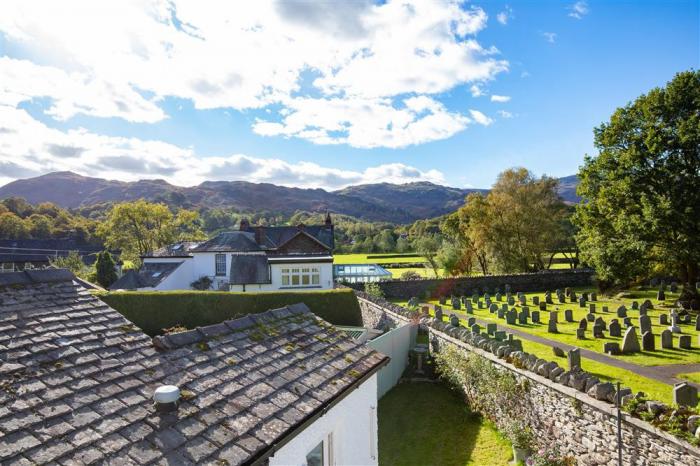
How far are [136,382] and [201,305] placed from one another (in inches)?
798

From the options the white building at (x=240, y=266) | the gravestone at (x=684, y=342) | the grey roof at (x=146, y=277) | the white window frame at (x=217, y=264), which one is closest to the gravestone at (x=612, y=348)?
→ the gravestone at (x=684, y=342)

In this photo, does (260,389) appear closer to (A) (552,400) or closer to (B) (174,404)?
(B) (174,404)

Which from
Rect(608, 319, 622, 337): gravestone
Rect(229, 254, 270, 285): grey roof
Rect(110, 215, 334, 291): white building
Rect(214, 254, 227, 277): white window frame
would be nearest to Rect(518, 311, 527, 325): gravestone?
Rect(608, 319, 622, 337): gravestone

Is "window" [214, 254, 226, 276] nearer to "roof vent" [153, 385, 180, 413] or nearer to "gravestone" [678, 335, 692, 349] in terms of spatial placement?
"gravestone" [678, 335, 692, 349]

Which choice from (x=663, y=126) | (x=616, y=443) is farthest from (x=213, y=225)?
(x=616, y=443)

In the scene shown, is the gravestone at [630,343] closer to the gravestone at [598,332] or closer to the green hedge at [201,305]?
the gravestone at [598,332]

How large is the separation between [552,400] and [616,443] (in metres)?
1.84

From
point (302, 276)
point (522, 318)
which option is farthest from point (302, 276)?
point (522, 318)

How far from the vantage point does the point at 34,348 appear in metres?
4.82

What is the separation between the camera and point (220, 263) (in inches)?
1409

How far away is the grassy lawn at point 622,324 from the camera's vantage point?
16.5 m

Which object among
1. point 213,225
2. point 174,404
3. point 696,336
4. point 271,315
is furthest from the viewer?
point 213,225

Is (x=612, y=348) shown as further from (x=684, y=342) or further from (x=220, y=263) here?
(x=220, y=263)

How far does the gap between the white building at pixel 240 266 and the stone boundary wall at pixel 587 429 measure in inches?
808
